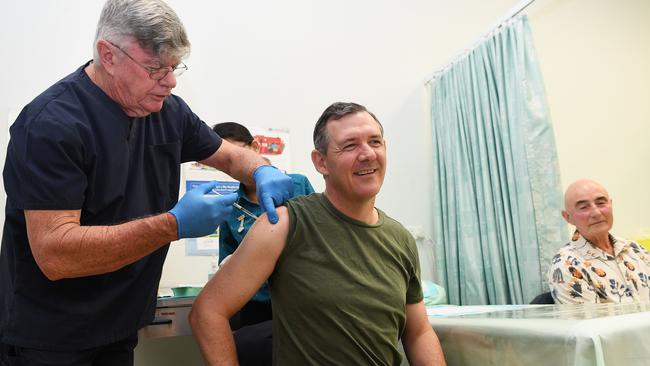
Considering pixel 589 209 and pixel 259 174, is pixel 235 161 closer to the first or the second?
pixel 259 174

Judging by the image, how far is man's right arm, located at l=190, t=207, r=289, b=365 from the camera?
1.10m

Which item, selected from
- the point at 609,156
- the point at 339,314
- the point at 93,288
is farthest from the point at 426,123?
the point at 93,288

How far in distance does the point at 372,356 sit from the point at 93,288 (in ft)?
2.13

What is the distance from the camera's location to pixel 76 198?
1.04 meters

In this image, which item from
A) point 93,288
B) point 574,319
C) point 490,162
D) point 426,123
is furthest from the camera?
point 426,123

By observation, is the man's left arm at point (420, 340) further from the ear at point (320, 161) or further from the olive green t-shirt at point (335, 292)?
the ear at point (320, 161)

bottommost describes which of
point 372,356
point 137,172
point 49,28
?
point 372,356

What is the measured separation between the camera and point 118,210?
118 centimetres

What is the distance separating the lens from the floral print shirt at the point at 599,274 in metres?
1.89

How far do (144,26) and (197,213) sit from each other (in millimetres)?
434

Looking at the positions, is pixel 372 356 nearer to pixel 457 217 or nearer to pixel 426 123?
pixel 457 217

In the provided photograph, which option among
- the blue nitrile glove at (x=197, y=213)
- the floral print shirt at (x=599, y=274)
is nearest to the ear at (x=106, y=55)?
the blue nitrile glove at (x=197, y=213)

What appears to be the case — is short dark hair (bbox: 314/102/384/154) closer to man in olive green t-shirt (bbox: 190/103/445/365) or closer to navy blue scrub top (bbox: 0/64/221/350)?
man in olive green t-shirt (bbox: 190/103/445/365)

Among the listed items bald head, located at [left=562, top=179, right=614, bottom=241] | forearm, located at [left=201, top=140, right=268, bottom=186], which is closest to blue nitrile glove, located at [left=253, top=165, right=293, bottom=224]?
forearm, located at [left=201, top=140, right=268, bottom=186]
